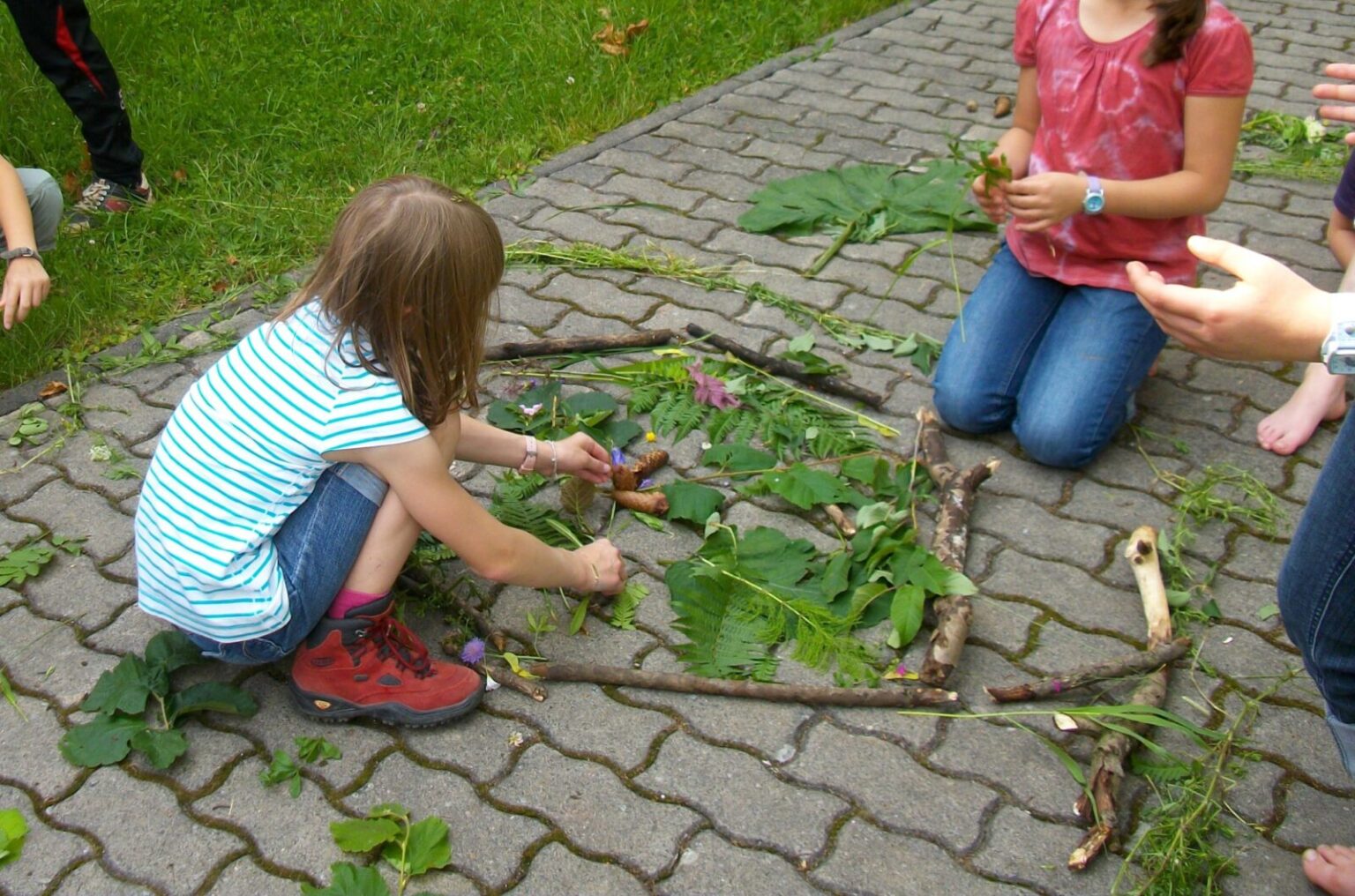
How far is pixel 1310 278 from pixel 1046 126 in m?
1.29

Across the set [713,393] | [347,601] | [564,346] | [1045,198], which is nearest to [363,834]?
[347,601]

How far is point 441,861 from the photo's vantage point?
6.86 feet

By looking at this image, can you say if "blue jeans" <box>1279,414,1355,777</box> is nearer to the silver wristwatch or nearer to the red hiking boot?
the red hiking boot

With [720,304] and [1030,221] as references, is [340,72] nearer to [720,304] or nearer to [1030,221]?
[720,304]

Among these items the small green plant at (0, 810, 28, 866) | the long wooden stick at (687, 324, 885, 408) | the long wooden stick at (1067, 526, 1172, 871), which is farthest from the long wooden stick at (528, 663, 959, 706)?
the long wooden stick at (687, 324, 885, 408)

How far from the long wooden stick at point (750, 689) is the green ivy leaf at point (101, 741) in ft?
2.46

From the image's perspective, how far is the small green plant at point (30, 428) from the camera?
3.21 meters

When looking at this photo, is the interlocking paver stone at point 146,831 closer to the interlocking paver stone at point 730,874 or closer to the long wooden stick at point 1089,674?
the interlocking paver stone at point 730,874

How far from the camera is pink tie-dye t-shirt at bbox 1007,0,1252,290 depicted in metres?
2.92

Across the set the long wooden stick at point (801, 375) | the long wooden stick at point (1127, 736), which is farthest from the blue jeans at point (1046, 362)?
the long wooden stick at point (1127, 736)

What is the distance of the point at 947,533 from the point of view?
9.14 ft

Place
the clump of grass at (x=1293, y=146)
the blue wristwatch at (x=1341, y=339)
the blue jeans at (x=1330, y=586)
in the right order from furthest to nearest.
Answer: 1. the clump of grass at (x=1293, y=146)
2. the blue jeans at (x=1330, y=586)
3. the blue wristwatch at (x=1341, y=339)

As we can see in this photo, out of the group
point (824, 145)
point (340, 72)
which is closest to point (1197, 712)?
point (824, 145)

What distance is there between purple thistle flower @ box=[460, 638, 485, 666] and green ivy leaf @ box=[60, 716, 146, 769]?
0.60m
